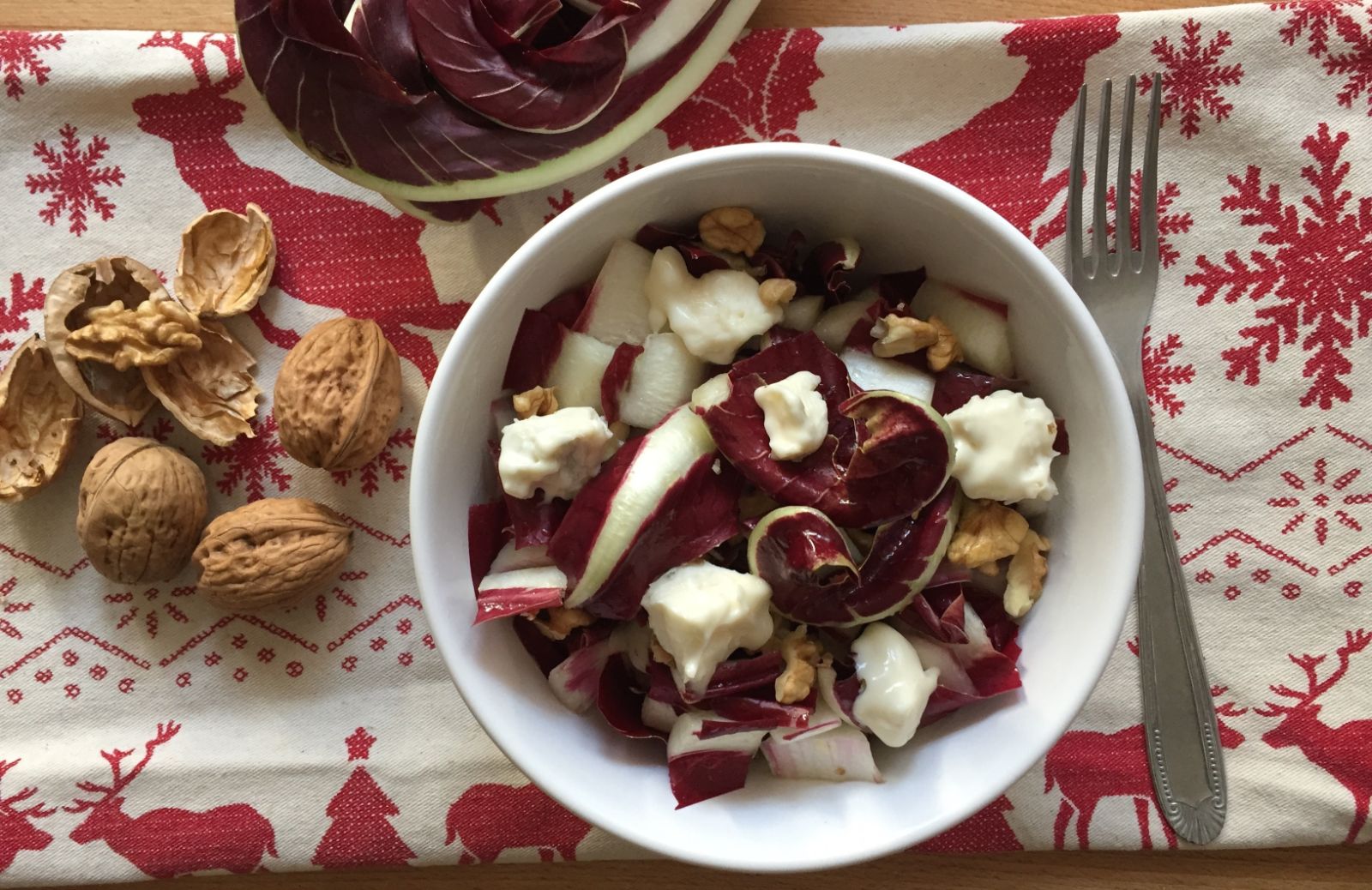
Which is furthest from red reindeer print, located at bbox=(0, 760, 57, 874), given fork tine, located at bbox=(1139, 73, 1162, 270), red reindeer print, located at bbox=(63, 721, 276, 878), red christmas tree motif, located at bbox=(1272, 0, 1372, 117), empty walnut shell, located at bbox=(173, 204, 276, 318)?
red christmas tree motif, located at bbox=(1272, 0, 1372, 117)

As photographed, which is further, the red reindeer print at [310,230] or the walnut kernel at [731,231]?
the red reindeer print at [310,230]

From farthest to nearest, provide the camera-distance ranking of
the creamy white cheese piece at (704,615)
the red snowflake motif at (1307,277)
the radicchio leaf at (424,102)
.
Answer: the red snowflake motif at (1307,277)
the radicchio leaf at (424,102)
the creamy white cheese piece at (704,615)

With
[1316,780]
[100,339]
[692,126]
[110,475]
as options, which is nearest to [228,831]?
[110,475]

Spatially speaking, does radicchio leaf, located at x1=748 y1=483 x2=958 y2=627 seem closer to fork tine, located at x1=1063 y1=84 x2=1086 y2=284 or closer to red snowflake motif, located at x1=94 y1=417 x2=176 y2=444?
fork tine, located at x1=1063 y1=84 x2=1086 y2=284

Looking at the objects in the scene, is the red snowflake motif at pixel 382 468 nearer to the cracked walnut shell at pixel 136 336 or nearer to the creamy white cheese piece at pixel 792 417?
the cracked walnut shell at pixel 136 336

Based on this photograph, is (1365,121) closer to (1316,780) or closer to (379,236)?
(1316,780)

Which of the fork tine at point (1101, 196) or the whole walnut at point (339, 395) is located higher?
the fork tine at point (1101, 196)

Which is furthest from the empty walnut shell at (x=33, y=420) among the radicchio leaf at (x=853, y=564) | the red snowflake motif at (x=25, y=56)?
the radicchio leaf at (x=853, y=564)
